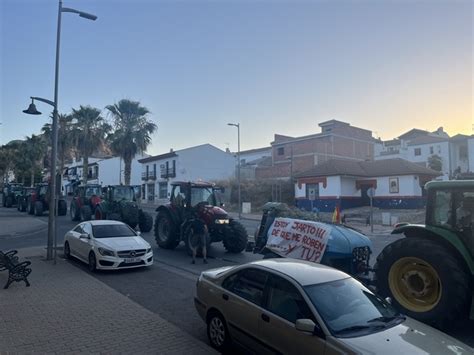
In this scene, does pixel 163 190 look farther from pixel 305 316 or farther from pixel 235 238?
pixel 305 316

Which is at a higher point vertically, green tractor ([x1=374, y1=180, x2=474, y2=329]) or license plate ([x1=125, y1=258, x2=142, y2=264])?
green tractor ([x1=374, y1=180, x2=474, y2=329])

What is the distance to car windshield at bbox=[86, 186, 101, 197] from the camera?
987 inches

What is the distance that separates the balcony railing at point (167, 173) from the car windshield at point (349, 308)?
47715 millimetres

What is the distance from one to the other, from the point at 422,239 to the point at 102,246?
772cm

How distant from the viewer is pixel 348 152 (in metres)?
51.4

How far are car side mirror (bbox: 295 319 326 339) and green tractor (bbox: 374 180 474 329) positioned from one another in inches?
113

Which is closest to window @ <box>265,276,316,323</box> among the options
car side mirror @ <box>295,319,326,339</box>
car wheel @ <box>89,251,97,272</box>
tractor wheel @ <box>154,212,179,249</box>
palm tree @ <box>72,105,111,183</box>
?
car side mirror @ <box>295,319,326,339</box>

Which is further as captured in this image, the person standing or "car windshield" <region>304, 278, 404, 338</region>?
the person standing

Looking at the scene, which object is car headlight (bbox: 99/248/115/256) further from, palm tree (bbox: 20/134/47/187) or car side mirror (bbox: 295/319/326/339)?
palm tree (bbox: 20/134/47/187)

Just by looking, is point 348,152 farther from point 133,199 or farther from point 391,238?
point 133,199

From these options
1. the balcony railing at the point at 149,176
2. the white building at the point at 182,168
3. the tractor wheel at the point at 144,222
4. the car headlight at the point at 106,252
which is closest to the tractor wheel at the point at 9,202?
the white building at the point at 182,168

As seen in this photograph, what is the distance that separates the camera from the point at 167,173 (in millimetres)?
52469

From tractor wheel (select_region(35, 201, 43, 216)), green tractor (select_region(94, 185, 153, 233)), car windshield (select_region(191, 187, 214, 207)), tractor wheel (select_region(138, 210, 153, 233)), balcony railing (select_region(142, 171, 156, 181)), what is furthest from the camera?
balcony railing (select_region(142, 171, 156, 181))

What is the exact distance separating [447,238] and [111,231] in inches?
344
